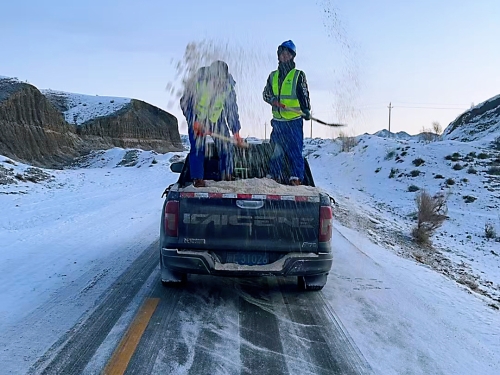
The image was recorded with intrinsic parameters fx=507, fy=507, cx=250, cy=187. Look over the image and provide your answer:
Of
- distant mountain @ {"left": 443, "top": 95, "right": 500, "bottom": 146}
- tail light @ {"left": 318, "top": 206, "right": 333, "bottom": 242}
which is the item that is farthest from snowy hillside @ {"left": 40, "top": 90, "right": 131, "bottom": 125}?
tail light @ {"left": 318, "top": 206, "right": 333, "bottom": 242}

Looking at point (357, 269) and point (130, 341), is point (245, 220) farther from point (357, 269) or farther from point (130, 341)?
point (357, 269)

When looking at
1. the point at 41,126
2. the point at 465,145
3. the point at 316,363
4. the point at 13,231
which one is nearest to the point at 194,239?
the point at 316,363

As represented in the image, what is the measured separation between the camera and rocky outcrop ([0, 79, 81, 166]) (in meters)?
40.3

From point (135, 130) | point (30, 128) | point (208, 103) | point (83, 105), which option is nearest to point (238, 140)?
point (208, 103)

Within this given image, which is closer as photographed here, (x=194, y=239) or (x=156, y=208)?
(x=194, y=239)

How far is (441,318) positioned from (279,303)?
1.79 metres

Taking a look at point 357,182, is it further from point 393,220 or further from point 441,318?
point 441,318

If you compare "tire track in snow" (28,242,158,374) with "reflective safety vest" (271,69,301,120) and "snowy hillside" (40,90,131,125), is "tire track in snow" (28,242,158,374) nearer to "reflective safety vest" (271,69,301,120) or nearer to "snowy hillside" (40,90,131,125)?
"reflective safety vest" (271,69,301,120)

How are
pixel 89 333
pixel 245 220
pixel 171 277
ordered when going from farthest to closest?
pixel 171 277 → pixel 245 220 → pixel 89 333

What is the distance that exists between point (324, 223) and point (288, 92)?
2143mm

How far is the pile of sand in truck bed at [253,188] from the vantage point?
5.46m

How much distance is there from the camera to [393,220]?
56.2 ft

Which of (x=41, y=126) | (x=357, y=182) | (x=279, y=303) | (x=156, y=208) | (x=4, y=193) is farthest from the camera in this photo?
(x=41, y=126)

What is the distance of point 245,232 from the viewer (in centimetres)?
535
